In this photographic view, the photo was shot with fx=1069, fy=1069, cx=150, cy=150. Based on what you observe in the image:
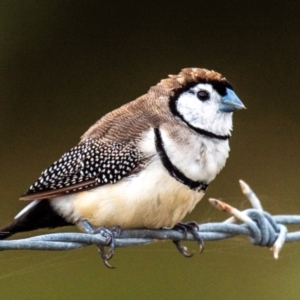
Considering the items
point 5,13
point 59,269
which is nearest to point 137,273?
point 59,269

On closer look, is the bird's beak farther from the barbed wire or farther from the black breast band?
the barbed wire

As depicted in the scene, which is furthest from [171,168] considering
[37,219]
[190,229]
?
[37,219]

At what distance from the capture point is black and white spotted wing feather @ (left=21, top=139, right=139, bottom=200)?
289 centimetres

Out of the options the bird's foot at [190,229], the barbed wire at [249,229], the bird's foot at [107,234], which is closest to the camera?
the barbed wire at [249,229]

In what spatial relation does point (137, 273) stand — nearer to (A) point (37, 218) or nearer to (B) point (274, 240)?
(A) point (37, 218)

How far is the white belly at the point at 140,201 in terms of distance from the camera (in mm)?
2834

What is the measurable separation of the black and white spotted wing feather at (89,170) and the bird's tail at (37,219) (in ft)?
0.35

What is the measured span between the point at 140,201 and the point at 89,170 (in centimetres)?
19

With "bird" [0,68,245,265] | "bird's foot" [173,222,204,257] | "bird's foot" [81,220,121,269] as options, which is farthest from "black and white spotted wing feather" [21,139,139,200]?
"bird's foot" [173,222,204,257]

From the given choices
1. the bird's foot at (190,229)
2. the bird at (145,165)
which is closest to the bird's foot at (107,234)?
the bird at (145,165)

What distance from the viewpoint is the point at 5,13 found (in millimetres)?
4504

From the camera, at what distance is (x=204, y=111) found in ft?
9.82

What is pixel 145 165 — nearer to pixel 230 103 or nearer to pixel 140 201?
pixel 140 201

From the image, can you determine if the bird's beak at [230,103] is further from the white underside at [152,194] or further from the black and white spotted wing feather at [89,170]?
the black and white spotted wing feather at [89,170]
